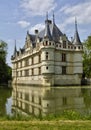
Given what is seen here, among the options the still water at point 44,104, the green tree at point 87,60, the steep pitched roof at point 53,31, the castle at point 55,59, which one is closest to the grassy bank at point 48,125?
the still water at point 44,104

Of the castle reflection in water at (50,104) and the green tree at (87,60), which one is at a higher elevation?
the green tree at (87,60)

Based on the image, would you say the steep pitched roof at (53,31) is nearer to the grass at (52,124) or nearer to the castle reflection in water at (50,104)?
the castle reflection in water at (50,104)

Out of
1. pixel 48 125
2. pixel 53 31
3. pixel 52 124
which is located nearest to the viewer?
pixel 48 125

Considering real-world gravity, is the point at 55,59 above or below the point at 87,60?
below

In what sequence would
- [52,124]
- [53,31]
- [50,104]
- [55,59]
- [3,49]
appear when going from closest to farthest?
1. [52,124]
2. [50,104]
3. [55,59]
4. [53,31]
5. [3,49]

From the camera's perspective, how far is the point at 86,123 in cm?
859

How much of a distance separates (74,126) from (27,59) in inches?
1943

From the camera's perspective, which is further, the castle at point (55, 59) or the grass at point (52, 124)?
the castle at point (55, 59)

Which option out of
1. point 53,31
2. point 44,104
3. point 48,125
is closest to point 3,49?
point 53,31

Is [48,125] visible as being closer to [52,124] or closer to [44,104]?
[52,124]

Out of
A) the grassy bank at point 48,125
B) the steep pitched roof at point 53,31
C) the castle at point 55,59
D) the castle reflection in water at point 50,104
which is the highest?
the steep pitched roof at point 53,31

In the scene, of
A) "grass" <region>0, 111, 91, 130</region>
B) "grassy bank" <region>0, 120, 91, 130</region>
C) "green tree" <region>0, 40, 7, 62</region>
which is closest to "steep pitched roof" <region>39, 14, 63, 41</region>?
"green tree" <region>0, 40, 7, 62</region>

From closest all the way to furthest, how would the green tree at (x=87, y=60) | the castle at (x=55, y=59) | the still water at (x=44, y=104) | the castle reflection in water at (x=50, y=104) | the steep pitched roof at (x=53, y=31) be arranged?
the still water at (x=44, y=104) → the castle reflection in water at (x=50, y=104) → the castle at (x=55, y=59) → the steep pitched roof at (x=53, y=31) → the green tree at (x=87, y=60)

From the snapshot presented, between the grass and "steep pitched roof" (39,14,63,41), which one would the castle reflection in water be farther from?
"steep pitched roof" (39,14,63,41)
